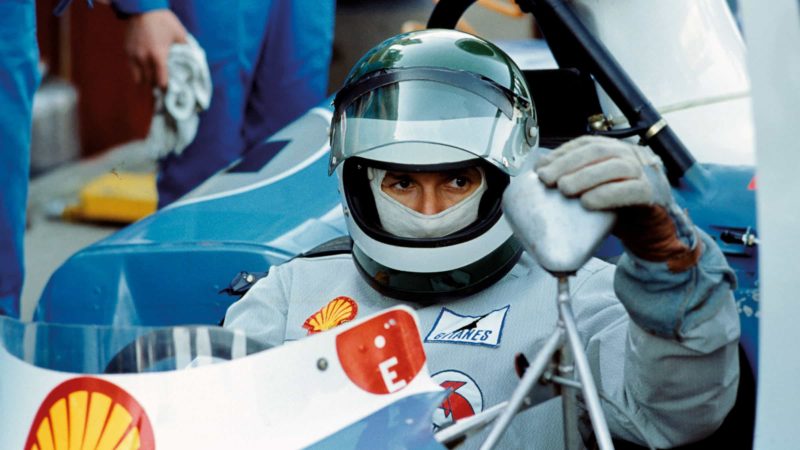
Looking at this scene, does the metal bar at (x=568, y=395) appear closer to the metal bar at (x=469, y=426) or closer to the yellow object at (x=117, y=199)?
the metal bar at (x=469, y=426)

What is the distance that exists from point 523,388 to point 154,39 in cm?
266

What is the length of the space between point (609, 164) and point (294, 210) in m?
1.54

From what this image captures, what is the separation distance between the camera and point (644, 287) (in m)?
1.50

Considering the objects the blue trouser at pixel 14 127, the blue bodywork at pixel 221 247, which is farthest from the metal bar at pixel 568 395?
the blue trouser at pixel 14 127

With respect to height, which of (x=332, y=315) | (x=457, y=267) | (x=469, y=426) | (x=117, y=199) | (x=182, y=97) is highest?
(x=469, y=426)

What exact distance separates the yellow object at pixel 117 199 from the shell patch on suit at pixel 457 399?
3.00m

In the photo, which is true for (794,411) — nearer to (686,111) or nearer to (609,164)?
(609,164)

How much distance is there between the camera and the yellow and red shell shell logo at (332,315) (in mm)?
2070

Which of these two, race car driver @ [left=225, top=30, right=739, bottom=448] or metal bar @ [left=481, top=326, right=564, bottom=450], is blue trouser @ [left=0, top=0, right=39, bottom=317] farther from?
metal bar @ [left=481, top=326, right=564, bottom=450]

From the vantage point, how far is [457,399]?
6.09 ft

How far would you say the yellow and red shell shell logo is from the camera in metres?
2.07

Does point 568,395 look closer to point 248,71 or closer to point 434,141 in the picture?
point 434,141

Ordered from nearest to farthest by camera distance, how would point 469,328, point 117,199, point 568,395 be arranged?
point 568,395 → point 469,328 → point 117,199

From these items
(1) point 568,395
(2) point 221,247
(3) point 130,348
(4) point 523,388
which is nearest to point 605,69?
→ (2) point 221,247
